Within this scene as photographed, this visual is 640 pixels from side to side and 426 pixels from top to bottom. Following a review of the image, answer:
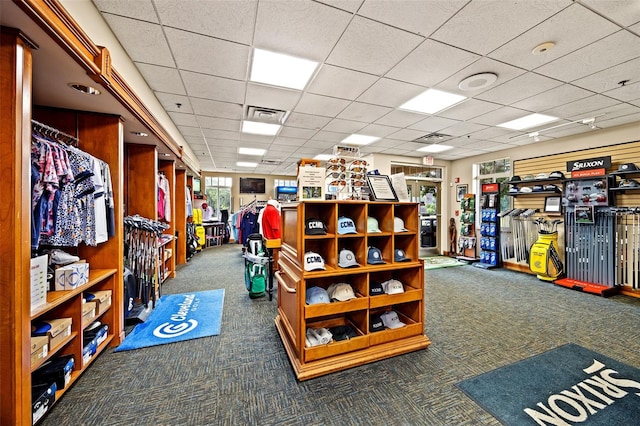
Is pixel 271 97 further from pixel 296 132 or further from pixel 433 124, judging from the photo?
pixel 433 124

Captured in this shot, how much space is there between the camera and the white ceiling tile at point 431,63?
2.56 meters

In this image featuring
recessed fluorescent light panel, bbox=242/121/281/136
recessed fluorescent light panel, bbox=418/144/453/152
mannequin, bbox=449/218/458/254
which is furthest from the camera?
mannequin, bbox=449/218/458/254

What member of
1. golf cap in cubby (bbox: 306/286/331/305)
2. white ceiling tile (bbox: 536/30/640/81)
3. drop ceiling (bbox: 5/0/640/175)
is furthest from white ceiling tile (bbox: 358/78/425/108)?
golf cap in cubby (bbox: 306/286/331/305)

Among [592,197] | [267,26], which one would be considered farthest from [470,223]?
[267,26]

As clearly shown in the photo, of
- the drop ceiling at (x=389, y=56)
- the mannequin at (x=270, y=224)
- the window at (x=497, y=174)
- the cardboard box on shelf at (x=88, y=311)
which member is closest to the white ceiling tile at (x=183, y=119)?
the drop ceiling at (x=389, y=56)

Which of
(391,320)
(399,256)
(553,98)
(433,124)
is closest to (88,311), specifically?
(391,320)

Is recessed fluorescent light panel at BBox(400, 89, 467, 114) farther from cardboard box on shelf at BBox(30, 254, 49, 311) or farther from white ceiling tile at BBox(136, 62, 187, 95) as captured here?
cardboard box on shelf at BBox(30, 254, 49, 311)

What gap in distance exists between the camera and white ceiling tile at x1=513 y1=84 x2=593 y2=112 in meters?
3.39

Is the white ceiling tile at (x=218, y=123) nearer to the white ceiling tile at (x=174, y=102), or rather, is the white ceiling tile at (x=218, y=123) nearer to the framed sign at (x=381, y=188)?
the white ceiling tile at (x=174, y=102)

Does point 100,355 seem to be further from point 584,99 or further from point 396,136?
point 584,99

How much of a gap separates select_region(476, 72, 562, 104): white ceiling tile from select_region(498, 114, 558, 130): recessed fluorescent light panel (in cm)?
101

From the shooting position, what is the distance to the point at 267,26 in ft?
7.32

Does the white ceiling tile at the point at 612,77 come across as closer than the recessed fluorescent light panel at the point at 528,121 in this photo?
Yes

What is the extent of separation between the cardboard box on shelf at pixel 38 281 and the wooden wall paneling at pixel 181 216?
476 centimetres
